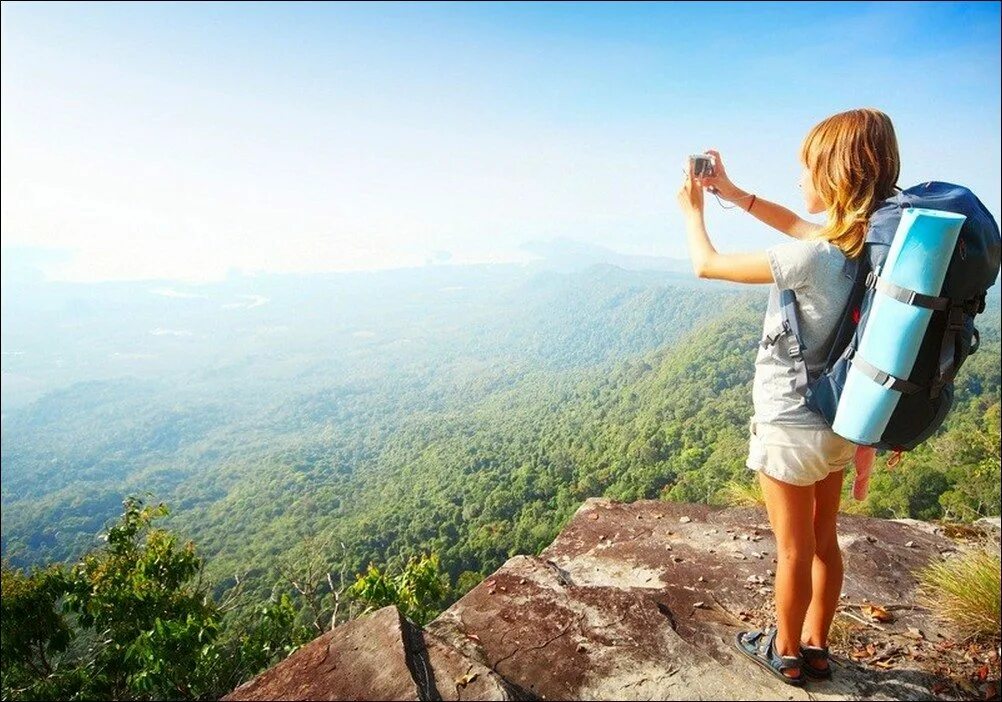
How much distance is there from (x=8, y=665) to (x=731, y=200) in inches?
392

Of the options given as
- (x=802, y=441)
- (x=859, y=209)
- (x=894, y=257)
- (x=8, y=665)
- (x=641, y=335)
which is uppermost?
(x=859, y=209)

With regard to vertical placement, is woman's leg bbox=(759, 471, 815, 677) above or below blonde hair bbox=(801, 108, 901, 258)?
below

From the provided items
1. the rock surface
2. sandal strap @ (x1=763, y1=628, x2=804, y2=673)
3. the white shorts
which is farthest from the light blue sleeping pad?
the rock surface

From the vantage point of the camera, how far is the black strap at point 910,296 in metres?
1.46

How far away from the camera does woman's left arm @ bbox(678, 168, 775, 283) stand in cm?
163

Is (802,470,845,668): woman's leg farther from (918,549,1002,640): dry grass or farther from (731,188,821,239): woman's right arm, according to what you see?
(918,549,1002,640): dry grass

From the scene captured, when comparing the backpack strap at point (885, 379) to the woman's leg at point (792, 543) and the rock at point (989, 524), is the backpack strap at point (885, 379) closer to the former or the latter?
the woman's leg at point (792, 543)

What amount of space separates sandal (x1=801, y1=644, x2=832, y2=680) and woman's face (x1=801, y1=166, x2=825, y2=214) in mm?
1765

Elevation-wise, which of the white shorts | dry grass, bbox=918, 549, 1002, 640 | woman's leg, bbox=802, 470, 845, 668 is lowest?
dry grass, bbox=918, 549, 1002, 640

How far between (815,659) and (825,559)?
0.46 meters

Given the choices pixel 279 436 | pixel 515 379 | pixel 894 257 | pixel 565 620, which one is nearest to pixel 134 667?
pixel 565 620

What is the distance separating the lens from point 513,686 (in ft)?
6.72

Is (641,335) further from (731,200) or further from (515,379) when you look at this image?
(731,200)

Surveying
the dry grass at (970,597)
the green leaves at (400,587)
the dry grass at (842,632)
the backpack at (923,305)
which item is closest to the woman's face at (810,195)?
the backpack at (923,305)
